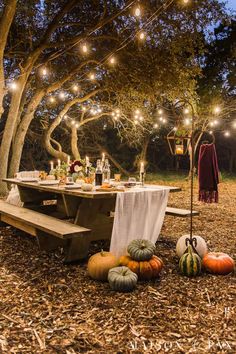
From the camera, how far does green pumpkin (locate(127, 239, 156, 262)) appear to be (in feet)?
11.8

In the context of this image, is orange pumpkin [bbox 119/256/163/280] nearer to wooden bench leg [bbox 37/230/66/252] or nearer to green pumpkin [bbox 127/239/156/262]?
green pumpkin [bbox 127/239/156/262]

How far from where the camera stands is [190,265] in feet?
11.9

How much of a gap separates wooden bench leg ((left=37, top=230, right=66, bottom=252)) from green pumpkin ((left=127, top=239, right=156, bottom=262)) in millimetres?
941

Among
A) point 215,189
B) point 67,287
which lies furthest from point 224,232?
point 67,287

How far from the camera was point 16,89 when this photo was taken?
9.10 metres

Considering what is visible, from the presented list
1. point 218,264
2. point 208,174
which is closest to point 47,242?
point 218,264

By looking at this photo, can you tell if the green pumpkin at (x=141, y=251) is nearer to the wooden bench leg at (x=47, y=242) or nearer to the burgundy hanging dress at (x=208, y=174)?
the wooden bench leg at (x=47, y=242)

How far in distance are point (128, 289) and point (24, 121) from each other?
7.78 metres

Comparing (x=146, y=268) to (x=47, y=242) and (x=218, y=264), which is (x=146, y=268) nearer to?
(x=218, y=264)

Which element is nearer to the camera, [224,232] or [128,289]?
[128,289]

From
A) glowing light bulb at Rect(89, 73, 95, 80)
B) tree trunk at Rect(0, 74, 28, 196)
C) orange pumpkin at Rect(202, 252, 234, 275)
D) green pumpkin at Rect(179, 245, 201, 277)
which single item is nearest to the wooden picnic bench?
green pumpkin at Rect(179, 245, 201, 277)

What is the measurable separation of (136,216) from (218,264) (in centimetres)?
109

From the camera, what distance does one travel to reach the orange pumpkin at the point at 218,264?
368 cm

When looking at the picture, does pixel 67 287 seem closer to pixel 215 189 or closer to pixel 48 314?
pixel 48 314
